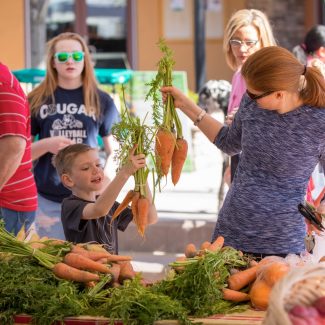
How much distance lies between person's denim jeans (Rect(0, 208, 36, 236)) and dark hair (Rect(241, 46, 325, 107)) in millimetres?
1474

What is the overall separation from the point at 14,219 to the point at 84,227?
0.60m

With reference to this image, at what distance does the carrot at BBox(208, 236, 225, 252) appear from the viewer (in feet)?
12.3

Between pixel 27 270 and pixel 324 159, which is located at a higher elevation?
pixel 324 159

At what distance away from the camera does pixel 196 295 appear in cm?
342

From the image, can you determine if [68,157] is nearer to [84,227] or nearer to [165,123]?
[84,227]

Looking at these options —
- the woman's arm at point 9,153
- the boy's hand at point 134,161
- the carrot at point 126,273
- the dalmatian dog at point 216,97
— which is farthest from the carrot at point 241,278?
the dalmatian dog at point 216,97

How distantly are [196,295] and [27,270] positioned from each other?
24.8 inches

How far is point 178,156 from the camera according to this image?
4320 millimetres

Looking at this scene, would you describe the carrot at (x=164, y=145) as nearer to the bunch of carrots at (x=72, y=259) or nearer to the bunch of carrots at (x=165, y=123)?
the bunch of carrots at (x=165, y=123)

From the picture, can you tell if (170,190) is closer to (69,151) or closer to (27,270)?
(69,151)

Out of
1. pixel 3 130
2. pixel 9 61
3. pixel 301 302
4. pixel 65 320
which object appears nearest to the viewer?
pixel 301 302

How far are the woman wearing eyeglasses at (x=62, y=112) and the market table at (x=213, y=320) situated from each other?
83.4 inches

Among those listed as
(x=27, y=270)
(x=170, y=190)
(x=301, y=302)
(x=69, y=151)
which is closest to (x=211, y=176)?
(x=170, y=190)

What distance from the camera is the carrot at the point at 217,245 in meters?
3.74
